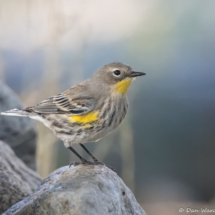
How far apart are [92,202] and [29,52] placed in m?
2.76

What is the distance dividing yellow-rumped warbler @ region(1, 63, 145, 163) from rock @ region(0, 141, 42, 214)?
70 centimetres

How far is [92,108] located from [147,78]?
69.3 inches

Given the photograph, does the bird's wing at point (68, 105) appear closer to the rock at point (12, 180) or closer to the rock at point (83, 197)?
the rock at point (83, 197)

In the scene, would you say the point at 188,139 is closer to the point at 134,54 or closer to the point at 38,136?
the point at 134,54

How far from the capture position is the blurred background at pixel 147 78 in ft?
12.1

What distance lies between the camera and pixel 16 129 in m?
3.57

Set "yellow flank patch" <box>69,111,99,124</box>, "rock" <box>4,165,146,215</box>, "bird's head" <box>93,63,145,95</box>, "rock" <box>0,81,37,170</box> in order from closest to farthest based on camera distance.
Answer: "rock" <box>4,165,146,215</box>
"yellow flank patch" <box>69,111,99,124</box>
"bird's head" <box>93,63,145,95</box>
"rock" <box>0,81,37,170</box>

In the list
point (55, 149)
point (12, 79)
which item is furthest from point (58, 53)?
point (55, 149)

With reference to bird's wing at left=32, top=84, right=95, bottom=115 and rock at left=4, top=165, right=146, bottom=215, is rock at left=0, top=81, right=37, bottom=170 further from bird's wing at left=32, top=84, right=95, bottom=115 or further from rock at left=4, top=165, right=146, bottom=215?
rock at left=4, top=165, right=146, bottom=215

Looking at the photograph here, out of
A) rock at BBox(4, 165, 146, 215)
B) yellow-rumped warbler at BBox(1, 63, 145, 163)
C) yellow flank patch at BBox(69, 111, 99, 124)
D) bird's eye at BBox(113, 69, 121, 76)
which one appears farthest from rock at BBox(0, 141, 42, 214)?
bird's eye at BBox(113, 69, 121, 76)

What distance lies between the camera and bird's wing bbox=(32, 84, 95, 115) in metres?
2.29

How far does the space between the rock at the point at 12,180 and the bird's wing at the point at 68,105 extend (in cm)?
75

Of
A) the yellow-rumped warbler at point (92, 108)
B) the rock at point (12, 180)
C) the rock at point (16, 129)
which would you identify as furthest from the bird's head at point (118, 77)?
the rock at point (16, 129)

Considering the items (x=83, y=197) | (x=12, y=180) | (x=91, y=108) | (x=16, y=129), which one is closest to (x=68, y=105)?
(x=91, y=108)
